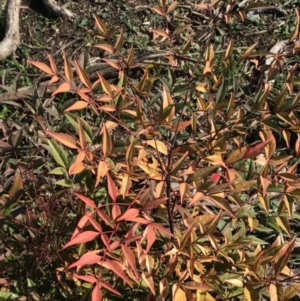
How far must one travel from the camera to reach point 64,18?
353 cm

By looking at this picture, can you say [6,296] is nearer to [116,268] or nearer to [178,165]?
[116,268]

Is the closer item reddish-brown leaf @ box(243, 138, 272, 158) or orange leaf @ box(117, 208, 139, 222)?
orange leaf @ box(117, 208, 139, 222)

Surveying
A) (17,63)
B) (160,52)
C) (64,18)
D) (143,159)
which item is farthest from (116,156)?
(64,18)

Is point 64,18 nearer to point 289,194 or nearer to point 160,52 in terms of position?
point 160,52

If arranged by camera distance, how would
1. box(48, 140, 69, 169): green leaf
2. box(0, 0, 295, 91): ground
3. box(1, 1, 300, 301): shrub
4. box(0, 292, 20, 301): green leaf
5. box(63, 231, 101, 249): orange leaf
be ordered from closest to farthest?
box(63, 231, 101, 249): orange leaf → box(1, 1, 300, 301): shrub → box(48, 140, 69, 169): green leaf → box(0, 292, 20, 301): green leaf → box(0, 0, 295, 91): ground

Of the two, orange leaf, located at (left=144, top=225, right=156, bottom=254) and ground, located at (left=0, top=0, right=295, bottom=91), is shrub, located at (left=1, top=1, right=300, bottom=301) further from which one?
ground, located at (left=0, top=0, right=295, bottom=91)

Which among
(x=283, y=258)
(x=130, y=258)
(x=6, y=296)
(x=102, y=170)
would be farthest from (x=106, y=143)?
(x=6, y=296)

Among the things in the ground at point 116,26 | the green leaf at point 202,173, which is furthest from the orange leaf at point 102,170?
the ground at point 116,26

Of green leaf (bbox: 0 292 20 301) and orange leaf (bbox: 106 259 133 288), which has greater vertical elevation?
orange leaf (bbox: 106 259 133 288)

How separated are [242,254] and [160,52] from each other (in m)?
1.60

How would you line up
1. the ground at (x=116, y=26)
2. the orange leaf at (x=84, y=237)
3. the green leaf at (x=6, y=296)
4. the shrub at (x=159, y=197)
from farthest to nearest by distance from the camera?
the ground at (x=116, y=26)
the green leaf at (x=6, y=296)
the shrub at (x=159, y=197)
the orange leaf at (x=84, y=237)

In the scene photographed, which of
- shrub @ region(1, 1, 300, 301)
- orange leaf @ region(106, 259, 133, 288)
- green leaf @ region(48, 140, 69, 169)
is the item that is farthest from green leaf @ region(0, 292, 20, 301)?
orange leaf @ region(106, 259, 133, 288)

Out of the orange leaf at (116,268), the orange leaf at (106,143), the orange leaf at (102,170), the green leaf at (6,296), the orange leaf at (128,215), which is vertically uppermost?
the orange leaf at (106,143)

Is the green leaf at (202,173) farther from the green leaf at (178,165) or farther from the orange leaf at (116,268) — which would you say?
the orange leaf at (116,268)
